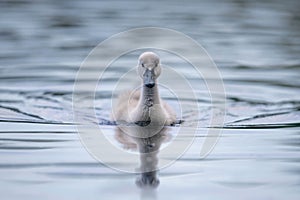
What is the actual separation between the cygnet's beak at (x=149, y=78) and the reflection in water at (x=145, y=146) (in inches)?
23.9

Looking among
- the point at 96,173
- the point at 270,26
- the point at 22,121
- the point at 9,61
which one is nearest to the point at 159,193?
the point at 96,173

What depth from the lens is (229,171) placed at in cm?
812

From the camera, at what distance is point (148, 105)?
1059 cm

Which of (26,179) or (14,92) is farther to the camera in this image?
(14,92)

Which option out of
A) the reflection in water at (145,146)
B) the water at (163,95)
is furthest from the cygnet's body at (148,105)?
the water at (163,95)

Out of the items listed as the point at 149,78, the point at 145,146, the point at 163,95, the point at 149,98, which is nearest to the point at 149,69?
the point at 149,78

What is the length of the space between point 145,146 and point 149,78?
3.23 ft

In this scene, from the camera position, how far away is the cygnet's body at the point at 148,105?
33.6 ft

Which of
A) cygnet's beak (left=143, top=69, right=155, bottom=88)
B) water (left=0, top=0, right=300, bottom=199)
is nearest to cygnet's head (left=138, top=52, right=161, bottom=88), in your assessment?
cygnet's beak (left=143, top=69, right=155, bottom=88)

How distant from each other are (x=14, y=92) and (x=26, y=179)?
4783mm

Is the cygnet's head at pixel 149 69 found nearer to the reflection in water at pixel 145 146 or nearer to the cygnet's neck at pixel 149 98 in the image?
the cygnet's neck at pixel 149 98

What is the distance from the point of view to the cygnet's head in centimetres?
1008

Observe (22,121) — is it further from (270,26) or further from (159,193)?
(270,26)

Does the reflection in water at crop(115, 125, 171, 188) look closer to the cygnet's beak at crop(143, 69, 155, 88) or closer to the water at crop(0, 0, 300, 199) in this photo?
the water at crop(0, 0, 300, 199)
